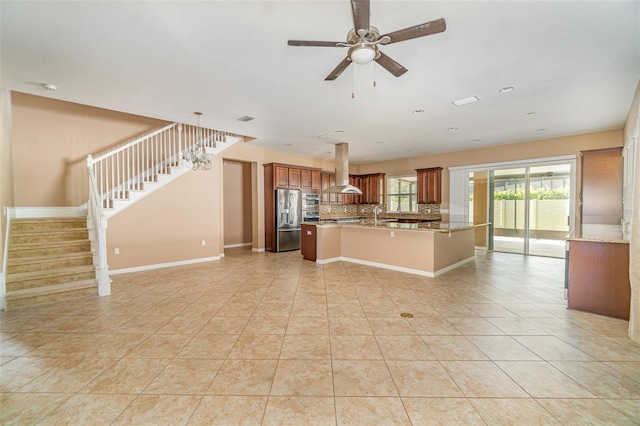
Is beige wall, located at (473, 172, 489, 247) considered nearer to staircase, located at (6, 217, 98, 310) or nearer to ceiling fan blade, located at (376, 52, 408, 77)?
ceiling fan blade, located at (376, 52, 408, 77)

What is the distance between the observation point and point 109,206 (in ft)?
17.0

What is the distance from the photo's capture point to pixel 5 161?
424 centimetres

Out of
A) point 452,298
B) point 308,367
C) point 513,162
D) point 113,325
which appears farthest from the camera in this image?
point 513,162

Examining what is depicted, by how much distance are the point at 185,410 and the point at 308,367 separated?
0.91 metres

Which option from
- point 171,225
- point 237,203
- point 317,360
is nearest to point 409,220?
point 237,203

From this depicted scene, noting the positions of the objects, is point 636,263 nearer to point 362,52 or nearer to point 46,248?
point 362,52

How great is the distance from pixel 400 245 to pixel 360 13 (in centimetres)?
432

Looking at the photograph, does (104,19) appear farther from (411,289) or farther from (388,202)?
(388,202)

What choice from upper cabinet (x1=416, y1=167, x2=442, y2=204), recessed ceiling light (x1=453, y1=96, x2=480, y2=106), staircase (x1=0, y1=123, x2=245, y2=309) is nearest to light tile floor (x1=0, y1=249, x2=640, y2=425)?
staircase (x1=0, y1=123, x2=245, y2=309)

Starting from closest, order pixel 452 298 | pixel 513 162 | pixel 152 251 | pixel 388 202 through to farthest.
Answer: pixel 452 298 → pixel 152 251 → pixel 513 162 → pixel 388 202

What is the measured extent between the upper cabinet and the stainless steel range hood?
2766 mm

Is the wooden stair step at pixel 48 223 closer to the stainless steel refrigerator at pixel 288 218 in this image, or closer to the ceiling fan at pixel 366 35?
the stainless steel refrigerator at pixel 288 218

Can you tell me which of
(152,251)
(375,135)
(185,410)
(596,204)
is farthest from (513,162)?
(152,251)

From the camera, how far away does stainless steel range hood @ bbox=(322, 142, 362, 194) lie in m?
6.69
